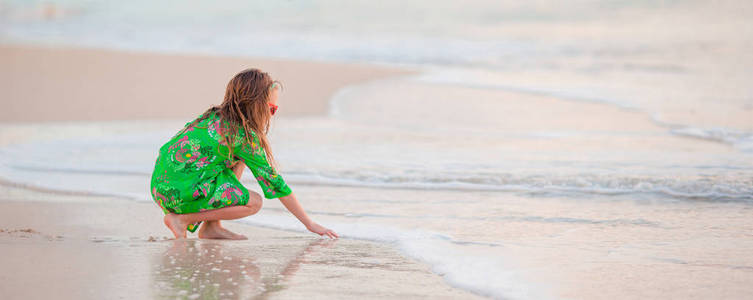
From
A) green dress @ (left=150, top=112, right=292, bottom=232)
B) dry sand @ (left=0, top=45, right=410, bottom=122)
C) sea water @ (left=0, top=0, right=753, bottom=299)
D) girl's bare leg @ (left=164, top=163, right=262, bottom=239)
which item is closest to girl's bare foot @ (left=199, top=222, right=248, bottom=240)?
girl's bare leg @ (left=164, top=163, right=262, bottom=239)

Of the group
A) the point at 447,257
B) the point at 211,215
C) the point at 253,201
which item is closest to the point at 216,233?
the point at 211,215

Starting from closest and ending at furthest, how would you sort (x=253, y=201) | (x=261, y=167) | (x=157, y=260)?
(x=157, y=260)
(x=261, y=167)
(x=253, y=201)

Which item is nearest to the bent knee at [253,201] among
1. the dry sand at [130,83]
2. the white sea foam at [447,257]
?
the white sea foam at [447,257]

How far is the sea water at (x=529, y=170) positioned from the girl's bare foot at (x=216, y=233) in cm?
44

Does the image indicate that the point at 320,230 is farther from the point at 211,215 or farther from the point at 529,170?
the point at 529,170

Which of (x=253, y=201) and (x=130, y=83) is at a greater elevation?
(x=253, y=201)

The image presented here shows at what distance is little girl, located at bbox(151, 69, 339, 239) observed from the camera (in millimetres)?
3459

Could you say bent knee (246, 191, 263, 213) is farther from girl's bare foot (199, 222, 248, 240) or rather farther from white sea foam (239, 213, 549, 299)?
white sea foam (239, 213, 549, 299)

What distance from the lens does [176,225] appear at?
3562 millimetres

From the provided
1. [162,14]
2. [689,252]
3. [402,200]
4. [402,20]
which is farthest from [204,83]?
[162,14]

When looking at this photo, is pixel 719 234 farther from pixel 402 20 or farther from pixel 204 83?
pixel 402 20

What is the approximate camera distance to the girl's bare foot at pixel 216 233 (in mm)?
3662

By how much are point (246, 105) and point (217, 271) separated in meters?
0.84

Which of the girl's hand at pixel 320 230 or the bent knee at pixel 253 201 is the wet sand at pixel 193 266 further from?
the bent knee at pixel 253 201
